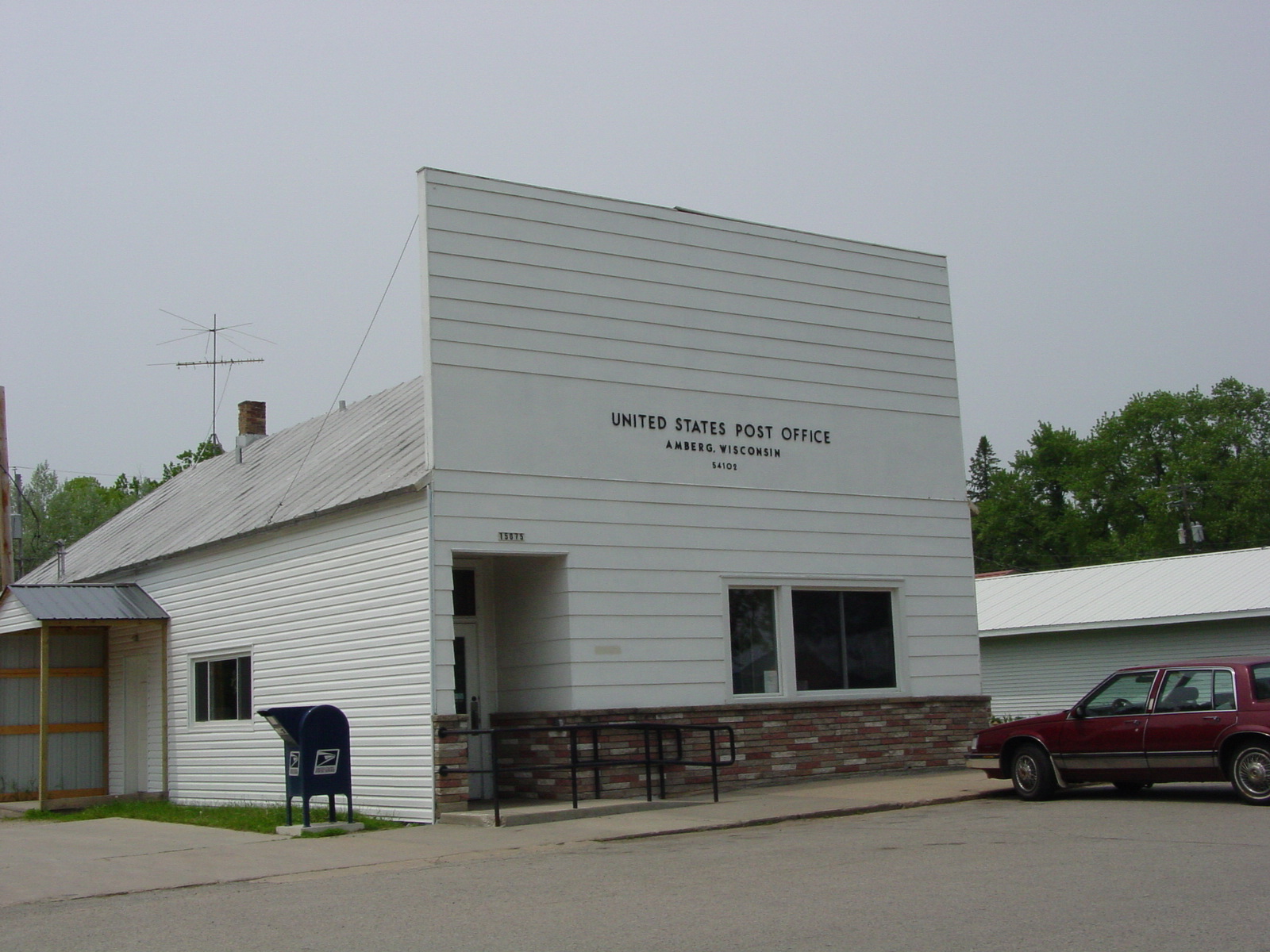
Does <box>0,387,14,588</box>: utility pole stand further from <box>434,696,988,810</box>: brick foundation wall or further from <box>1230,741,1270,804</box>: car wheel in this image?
<box>1230,741,1270,804</box>: car wheel

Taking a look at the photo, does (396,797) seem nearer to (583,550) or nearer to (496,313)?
(583,550)

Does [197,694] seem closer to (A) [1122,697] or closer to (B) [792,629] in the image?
(B) [792,629]

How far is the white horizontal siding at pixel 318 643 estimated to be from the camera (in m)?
15.5

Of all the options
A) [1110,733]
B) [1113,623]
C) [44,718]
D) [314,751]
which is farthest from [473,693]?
[1113,623]

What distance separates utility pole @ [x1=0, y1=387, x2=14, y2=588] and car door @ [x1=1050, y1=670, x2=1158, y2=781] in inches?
803

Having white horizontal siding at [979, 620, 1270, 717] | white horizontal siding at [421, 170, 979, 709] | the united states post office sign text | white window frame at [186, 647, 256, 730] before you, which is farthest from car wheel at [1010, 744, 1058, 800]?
white horizontal siding at [979, 620, 1270, 717]

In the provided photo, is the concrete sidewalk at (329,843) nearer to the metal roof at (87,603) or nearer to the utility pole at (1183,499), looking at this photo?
the metal roof at (87,603)

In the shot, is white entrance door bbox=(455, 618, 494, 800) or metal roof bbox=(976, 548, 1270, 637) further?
metal roof bbox=(976, 548, 1270, 637)

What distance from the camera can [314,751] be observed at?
1469cm

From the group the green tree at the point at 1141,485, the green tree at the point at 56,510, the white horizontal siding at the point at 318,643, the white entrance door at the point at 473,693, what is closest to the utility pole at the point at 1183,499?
the green tree at the point at 1141,485

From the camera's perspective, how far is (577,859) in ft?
37.4

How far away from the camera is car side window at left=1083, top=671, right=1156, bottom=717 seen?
14039 millimetres

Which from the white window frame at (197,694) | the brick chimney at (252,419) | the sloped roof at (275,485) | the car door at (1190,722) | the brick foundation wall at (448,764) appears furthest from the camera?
the brick chimney at (252,419)

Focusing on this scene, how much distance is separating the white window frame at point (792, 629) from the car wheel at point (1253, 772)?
6037 millimetres
